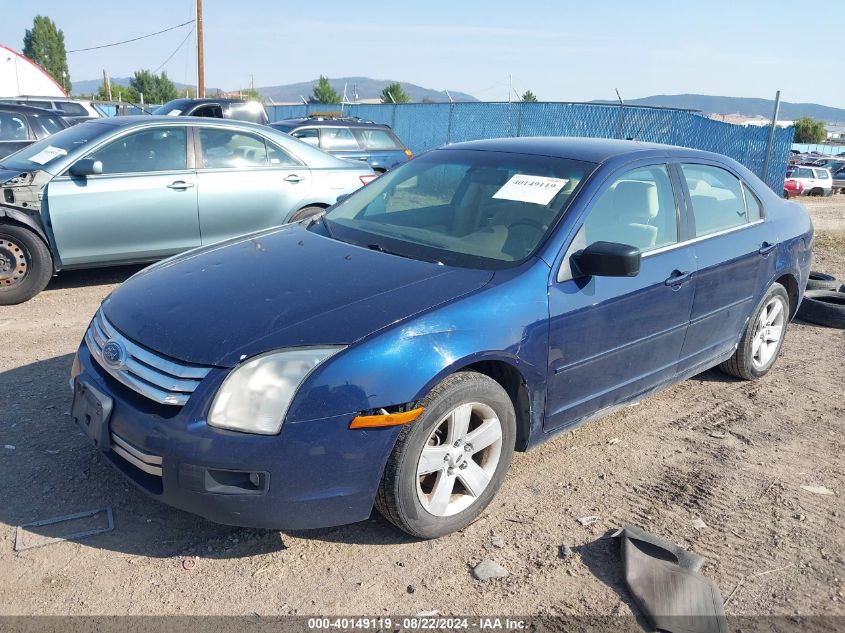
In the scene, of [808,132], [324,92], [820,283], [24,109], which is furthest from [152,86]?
[820,283]

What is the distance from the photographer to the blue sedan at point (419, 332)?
264 centimetres

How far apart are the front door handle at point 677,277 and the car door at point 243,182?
441 centimetres

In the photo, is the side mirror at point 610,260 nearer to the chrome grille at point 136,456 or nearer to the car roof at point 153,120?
the chrome grille at point 136,456

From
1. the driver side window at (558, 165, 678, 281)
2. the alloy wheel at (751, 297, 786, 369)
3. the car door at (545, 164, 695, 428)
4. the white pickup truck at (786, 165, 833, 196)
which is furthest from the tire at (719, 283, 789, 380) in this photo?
the white pickup truck at (786, 165, 833, 196)

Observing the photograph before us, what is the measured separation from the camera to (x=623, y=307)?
11.7 feet

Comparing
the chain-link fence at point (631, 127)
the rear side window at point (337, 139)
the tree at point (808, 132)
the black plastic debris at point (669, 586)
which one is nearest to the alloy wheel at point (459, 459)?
the black plastic debris at point (669, 586)

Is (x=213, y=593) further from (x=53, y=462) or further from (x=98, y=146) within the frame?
(x=98, y=146)

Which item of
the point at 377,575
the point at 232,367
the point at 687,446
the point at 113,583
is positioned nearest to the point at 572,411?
the point at 687,446

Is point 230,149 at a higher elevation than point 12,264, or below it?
higher

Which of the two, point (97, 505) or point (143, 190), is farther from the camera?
point (143, 190)

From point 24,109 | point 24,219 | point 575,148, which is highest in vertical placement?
point 575,148

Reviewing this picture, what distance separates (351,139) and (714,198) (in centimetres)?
940

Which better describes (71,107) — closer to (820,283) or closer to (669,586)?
(820,283)

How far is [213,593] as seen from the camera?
2664 mm
